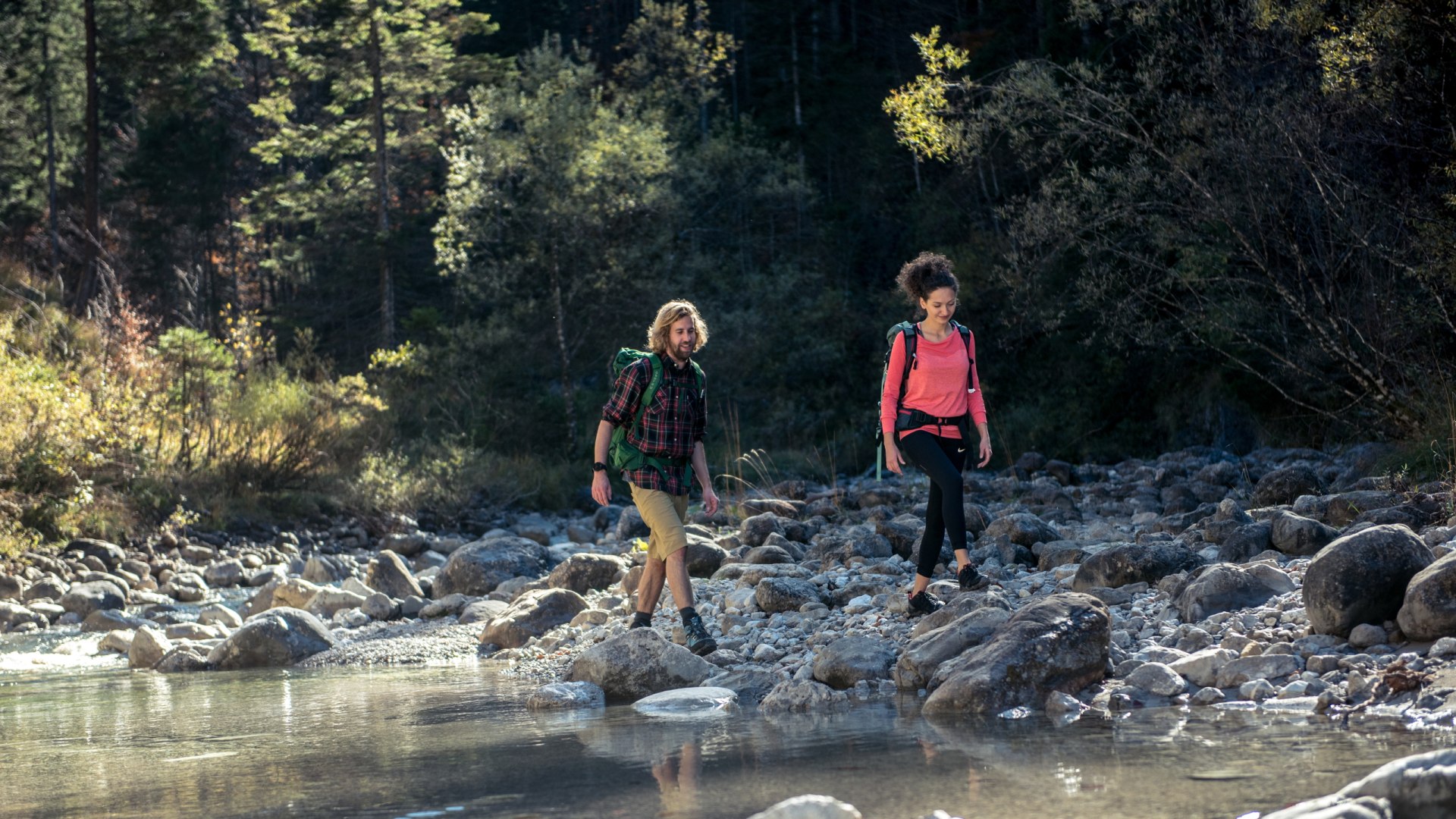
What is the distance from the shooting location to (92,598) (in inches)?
490

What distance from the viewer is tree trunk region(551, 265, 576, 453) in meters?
26.0

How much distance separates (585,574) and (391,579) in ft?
8.03

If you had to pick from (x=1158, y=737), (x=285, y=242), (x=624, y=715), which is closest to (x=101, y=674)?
(x=624, y=715)

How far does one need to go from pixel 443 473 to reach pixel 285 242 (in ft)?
50.1

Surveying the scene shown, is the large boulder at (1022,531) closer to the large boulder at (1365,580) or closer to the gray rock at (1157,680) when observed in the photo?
the large boulder at (1365,580)

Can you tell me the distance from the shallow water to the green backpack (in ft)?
4.48

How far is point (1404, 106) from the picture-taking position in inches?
470

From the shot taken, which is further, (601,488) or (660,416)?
(660,416)

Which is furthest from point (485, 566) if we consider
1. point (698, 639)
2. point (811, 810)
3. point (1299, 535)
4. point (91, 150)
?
point (91, 150)

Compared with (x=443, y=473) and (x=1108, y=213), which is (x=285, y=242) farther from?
(x=1108, y=213)

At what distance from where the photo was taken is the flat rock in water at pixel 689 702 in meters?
6.41

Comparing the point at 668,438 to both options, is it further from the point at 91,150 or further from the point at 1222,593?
the point at 91,150

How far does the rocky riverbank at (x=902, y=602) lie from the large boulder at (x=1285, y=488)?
18mm

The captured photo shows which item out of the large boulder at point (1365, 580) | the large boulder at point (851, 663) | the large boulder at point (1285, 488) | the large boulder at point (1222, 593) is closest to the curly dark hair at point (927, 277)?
the large boulder at point (851, 663)
